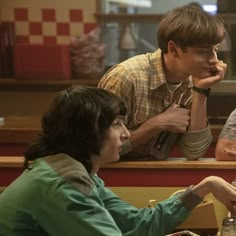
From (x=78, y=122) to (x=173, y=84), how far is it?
0.86 m

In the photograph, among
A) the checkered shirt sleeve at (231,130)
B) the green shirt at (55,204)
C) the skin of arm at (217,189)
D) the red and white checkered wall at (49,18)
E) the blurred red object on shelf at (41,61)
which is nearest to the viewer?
the green shirt at (55,204)

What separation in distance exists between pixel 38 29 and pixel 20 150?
107cm

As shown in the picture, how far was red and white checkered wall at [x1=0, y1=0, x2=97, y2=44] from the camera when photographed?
3.96 meters

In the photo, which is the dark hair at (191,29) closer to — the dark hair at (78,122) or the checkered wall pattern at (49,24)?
the dark hair at (78,122)

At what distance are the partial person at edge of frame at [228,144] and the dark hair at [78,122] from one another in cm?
76

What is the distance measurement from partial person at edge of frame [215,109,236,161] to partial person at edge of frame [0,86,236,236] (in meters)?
0.71

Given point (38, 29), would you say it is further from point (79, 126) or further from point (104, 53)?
point (79, 126)

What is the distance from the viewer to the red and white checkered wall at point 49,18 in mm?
3961

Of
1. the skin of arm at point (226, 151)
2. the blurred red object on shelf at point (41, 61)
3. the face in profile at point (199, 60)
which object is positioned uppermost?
the face in profile at point (199, 60)

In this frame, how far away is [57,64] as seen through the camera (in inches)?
150

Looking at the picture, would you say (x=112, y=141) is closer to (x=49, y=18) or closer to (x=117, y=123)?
(x=117, y=123)

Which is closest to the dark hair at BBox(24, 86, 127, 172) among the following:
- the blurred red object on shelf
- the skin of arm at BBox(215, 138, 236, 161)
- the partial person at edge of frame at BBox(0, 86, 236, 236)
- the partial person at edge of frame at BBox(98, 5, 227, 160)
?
the partial person at edge of frame at BBox(0, 86, 236, 236)

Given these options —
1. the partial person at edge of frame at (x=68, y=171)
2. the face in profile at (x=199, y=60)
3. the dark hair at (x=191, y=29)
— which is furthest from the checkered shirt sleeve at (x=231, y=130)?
the partial person at edge of frame at (x=68, y=171)

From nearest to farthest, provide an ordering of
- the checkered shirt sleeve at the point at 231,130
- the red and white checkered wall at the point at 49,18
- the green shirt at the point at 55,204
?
the green shirt at the point at 55,204, the checkered shirt sleeve at the point at 231,130, the red and white checkered wall at the point at 49,18
